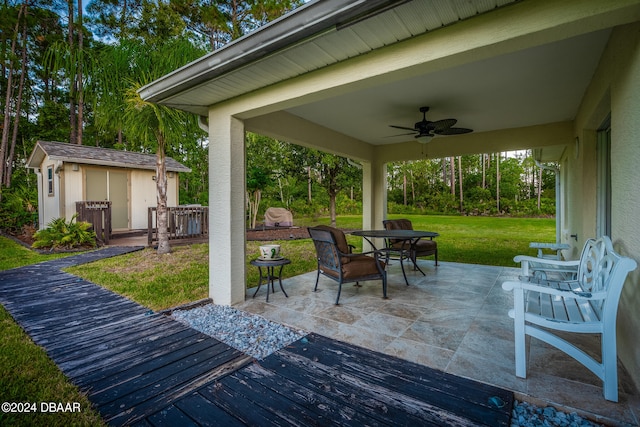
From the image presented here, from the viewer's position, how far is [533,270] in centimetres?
345

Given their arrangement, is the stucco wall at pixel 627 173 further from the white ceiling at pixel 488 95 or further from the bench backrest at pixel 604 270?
the white ceiling at pixel 488 95

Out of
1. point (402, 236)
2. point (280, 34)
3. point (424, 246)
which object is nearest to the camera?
point (280, 34)

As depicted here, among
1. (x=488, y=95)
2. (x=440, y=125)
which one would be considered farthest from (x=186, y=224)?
(x=488, y=95)

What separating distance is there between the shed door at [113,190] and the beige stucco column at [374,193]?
885cm

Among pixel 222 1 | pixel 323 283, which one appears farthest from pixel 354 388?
pixel 222 1

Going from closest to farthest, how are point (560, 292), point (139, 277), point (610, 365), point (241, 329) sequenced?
point (610, 365)
point (560, 292)
point (241, 329)
point (139, 277)

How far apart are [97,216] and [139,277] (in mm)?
4831

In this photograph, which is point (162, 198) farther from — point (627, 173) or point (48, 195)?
point (627, 173)

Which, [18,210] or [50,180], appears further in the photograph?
[18,210]

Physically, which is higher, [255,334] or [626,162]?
[626,162]

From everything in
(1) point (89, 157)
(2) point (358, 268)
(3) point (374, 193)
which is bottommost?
(2) point (358, 268)

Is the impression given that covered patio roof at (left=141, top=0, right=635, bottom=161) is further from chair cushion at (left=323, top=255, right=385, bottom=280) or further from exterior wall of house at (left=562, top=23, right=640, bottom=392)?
chair cushion at (left=323, top=255, right=385, bottom=280)

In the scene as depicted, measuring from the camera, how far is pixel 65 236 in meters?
7.72

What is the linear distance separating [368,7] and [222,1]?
12.5 metres
